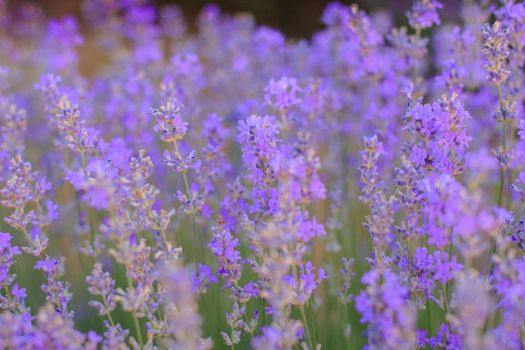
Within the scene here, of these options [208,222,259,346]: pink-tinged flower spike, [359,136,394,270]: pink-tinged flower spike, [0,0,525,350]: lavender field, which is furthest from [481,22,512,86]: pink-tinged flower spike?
[208,222,259,346]: pink-tinged flower spike

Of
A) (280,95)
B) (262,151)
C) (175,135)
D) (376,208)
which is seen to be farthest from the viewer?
(280,95)

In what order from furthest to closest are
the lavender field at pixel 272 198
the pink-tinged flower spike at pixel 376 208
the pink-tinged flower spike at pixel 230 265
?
the pink-tinged flower spike at pixel 230 265
the pink-tinged flower spike at pixel 376 208
the lavender field at pixel 272 198

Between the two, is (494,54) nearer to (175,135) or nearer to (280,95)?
(280,95)

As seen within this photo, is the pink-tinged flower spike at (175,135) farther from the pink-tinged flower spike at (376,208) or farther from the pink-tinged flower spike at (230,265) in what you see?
the pink-tinged flower spike at (376,208)

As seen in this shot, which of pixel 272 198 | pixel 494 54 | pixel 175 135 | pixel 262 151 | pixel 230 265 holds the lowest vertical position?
pixel 230 265

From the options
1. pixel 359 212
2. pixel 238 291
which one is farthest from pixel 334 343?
pixel 359 212

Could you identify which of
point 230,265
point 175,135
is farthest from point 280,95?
point 230,265

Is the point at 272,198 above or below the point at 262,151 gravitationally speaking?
below

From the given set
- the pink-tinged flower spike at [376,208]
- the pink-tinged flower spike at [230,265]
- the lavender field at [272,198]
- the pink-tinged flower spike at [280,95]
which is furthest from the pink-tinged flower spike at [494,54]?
the pink-tinged flower spike at [230,265]
